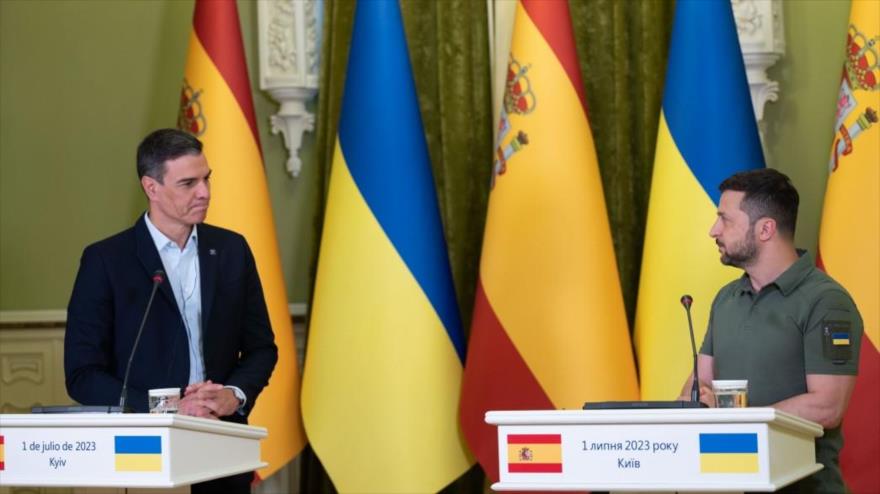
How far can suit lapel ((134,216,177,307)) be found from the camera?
3193 mm

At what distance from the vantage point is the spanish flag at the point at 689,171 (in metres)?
4.27

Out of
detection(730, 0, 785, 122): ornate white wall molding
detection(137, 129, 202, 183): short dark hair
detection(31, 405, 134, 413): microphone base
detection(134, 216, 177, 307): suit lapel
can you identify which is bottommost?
detection(31, 405, 134, 413): microphone base

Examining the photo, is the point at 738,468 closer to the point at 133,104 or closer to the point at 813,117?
the point at 813,117

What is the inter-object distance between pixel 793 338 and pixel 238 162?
2.20m

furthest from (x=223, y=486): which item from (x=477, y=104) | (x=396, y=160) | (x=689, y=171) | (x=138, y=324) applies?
(x=477, y=104)

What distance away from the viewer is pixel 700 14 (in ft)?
14.5

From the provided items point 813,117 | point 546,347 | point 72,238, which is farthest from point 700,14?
point 72,238

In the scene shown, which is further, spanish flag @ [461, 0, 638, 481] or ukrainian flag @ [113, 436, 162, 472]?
spanish flag @ [461, 0, 638, 481]

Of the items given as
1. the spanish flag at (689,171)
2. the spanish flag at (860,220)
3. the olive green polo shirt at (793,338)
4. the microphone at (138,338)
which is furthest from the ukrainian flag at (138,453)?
the spanish flag at (860,220)

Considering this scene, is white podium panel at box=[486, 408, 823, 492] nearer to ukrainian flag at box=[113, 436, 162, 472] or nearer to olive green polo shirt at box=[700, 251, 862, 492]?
olive green polo shirt at box=[700, 251, 862, 492]

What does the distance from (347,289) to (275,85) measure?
0.96m

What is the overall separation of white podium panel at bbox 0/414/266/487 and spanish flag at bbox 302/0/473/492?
1714 millimetres

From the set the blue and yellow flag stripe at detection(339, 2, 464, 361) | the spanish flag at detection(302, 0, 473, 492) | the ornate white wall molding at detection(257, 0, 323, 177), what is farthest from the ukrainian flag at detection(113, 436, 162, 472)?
the ornate white wall molding at detection(257, 0, 323, 177)

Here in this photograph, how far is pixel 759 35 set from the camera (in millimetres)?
4723
